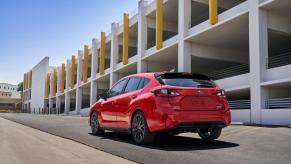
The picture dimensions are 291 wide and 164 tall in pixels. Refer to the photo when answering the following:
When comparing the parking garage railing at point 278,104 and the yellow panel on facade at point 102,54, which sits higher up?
the yellow panel on facade at point 102,54

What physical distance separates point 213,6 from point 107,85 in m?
27.8

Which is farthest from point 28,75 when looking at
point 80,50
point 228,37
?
point 228,37

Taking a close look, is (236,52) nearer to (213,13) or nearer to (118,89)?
(213,13)

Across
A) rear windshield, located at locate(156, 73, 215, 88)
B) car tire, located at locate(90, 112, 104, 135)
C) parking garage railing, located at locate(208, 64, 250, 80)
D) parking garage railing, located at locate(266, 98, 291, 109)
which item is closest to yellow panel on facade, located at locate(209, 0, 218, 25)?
parking garage railing, located at locate(266, 98, 291, 109)

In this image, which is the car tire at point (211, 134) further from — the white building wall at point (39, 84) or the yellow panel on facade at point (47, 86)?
the white building wall at point (39, 84)

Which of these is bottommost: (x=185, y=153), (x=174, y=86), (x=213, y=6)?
(x=185, y=153)

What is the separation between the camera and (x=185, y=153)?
614 cm

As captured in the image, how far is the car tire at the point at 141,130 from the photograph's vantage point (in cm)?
719

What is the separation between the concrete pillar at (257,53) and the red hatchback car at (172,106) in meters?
9.89

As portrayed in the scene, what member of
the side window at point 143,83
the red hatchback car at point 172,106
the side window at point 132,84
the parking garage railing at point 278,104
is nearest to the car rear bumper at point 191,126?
the red hatchback car at point 172,106

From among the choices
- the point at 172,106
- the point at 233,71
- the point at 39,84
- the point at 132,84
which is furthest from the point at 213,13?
the point at 39,84

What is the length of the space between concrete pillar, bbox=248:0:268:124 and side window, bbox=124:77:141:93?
34.1 ft

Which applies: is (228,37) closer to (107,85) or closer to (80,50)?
(107,85)

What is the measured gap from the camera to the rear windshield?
23.3 ft
